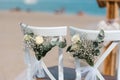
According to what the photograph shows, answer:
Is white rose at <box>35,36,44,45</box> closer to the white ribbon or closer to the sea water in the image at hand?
the white ribbon

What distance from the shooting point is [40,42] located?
297 centimetres

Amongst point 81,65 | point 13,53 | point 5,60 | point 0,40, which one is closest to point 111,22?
point 81,65

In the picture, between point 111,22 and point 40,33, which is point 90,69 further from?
point 111,22

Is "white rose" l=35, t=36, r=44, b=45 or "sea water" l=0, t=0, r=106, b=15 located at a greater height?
"sea water" l=0, t=0, r=106, b=15

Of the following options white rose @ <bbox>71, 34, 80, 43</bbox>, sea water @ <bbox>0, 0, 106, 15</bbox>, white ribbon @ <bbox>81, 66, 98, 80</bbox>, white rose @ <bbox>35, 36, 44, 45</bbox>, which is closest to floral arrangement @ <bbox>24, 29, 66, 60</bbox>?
white rose @ <bbox>35, 36, 44, 45</bbox>

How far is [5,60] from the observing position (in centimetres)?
604

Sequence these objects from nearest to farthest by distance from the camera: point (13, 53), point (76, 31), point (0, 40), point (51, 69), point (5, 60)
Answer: point (76, 31)
point (51, 69)
point (5, 60)
point (13, 53)
point (0, 40)

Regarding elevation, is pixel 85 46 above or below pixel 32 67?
above

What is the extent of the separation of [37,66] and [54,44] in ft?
0.91

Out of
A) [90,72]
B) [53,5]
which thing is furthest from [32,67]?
[53,5]

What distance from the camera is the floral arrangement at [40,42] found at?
9.68ft

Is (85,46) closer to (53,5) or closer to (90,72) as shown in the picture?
(90,72)

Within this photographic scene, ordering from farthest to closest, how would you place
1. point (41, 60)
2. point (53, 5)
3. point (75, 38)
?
point (53, 5) → point (41, 60) → point (75, 38)

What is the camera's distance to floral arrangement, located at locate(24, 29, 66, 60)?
2951 mm
